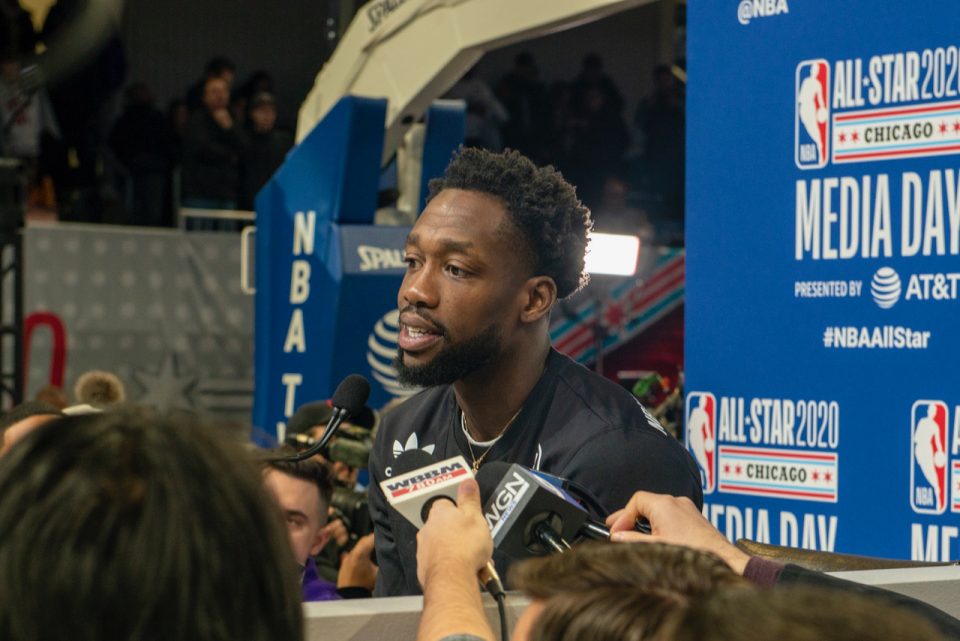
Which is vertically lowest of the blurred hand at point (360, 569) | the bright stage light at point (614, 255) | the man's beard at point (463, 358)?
the blurred hand at point (360, 569)

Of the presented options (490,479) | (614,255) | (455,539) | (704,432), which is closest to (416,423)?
(490,479)

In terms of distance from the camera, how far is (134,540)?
0.94m

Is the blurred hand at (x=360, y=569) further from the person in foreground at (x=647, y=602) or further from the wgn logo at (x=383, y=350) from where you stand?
the wgn logo at (x=383, y=350)

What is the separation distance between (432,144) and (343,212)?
0.83m

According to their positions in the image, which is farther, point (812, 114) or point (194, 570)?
point (812, 114)

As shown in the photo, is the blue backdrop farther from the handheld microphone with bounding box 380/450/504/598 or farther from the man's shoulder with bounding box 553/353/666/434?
the handheld microphone with bounding box 380/450/504/598

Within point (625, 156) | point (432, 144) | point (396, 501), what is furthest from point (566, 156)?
point (396, 501)

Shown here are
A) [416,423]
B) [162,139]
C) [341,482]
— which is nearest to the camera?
[416,423]

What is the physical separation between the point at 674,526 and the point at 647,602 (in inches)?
32.2

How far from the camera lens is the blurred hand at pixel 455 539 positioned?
1.67 meters

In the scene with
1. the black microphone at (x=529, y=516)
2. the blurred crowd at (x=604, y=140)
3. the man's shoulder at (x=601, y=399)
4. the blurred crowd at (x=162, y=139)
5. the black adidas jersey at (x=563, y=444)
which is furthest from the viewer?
the blurred crowd at (x=604, y=140)

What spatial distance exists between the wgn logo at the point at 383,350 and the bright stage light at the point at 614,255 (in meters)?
1.11

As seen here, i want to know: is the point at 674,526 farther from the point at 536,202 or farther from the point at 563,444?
the point at 536,202

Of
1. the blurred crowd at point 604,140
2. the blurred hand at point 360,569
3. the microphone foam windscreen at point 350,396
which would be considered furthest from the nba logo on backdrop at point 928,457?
the blurred crowd at point 604,140
